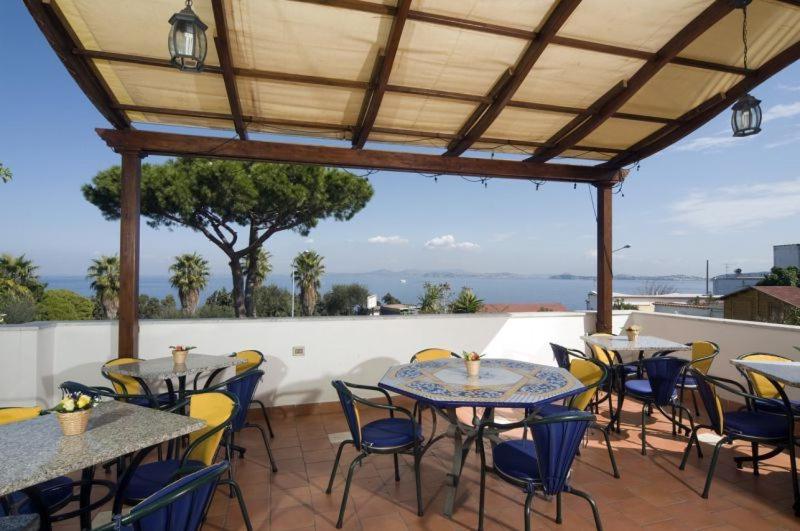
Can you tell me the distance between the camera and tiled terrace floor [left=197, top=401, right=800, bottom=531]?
2289 millimetres

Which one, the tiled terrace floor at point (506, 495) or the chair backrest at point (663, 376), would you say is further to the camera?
the chair backrest at point (663, 376)

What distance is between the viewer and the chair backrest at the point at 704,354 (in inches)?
134

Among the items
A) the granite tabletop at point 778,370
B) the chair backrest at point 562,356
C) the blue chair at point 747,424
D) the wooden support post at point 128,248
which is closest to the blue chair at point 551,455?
the blue chair at point 747,424

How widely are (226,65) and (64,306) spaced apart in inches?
455

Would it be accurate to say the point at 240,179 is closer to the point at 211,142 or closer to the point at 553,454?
the point at 211,142

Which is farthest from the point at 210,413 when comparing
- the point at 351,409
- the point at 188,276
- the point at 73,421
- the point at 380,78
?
the point at 188,276

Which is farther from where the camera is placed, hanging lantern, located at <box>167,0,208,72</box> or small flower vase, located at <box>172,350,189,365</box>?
small flower vase, located at <box>172,350,189,365</box>

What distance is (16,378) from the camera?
346 cm

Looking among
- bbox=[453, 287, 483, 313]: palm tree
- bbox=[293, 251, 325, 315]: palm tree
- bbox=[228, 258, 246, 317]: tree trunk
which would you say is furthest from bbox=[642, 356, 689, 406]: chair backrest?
bbox=[293, 251, 325, 315]: palm tree

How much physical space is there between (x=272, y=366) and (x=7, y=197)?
2677cm

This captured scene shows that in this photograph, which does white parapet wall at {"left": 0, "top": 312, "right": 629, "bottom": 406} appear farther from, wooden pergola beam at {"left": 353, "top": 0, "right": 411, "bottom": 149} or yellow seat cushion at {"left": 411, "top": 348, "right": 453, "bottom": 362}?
wooden pergola beam at {"left": 353, "top": 0, "right": 411, "bottom": 149}

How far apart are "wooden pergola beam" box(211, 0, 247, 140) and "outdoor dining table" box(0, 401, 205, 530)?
7.64 ft

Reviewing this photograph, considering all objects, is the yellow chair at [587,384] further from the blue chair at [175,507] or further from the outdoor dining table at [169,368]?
the outdoor dining table at [169,368]

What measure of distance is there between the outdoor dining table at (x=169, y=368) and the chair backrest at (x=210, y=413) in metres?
0.68
